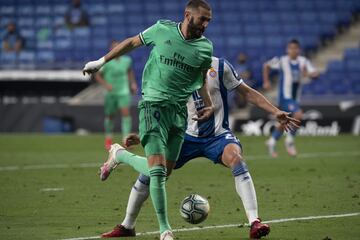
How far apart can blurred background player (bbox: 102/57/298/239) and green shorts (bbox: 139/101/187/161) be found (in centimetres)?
44

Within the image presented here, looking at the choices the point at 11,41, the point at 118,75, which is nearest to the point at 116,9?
the point at 11,41

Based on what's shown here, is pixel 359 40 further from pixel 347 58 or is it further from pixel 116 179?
pixel 116 179

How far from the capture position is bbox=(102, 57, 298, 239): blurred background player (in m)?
8.81

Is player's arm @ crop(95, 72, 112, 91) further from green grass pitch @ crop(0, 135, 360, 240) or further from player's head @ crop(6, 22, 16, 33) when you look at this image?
player's head @ crop(6, 22, 16, 33)

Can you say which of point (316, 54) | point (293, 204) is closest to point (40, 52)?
point (316, 54)

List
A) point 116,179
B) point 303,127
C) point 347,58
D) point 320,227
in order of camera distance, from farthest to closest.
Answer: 1. point 347,58
2. point 303,127
3. point 116,179
4. point 320,227

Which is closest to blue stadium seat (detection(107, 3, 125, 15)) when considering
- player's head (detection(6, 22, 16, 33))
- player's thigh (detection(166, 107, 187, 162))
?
player's head (detection(6, 22, 16, 33))

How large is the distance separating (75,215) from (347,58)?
2255 cm

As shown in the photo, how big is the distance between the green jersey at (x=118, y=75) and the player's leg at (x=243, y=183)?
15.0 meters

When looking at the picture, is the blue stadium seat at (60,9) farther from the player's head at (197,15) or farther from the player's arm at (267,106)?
the player's head at (197,15)

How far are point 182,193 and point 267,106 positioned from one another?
403 cm

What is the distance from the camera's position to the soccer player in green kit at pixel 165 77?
323 inches

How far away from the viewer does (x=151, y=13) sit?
34969 mm

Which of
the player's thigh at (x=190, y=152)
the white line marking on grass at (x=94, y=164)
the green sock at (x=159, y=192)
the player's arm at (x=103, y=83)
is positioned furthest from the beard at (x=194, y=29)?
the player's arm at (x=103, y=83)
